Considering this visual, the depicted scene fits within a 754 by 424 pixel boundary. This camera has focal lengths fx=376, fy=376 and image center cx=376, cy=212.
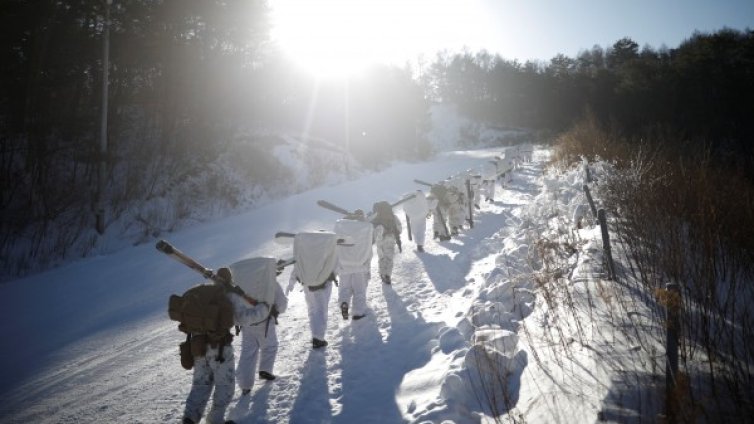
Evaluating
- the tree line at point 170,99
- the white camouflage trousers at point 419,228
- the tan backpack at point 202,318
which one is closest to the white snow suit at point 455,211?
the white camouflage trousers at point 419,228

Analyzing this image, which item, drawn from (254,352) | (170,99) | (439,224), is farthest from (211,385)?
(170,99)

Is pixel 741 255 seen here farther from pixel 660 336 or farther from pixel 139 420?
pixel 139 420

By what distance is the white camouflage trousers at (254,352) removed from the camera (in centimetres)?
461

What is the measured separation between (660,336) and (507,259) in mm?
3957

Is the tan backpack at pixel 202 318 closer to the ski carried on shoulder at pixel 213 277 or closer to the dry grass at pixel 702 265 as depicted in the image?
the ski carried on shoulder at pixel 213 277

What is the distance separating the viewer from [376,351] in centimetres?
537

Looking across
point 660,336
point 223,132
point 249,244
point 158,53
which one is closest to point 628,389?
point 660,336

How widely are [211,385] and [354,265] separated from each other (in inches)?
123

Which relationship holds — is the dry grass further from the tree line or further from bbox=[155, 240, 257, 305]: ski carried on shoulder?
the tree line

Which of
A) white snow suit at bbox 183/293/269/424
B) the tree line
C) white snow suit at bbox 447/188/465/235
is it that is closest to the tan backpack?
white snow suit at bbox 183/293/269/424

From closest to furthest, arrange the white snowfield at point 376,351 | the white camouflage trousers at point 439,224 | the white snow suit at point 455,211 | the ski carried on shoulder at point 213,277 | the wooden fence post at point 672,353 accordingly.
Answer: the wooden fence post at point 672,353 → the white snowfield at point 376,351 → the ski carried on shoulder at point 213,277 → the white camouflage trousers at point 439,224 → the white snow suit at point 455,211

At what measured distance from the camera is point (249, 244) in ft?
38.7

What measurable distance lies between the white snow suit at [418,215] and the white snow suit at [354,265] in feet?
14.5

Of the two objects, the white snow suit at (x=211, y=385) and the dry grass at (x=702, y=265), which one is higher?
the dry grass at (x=702, y=265)
